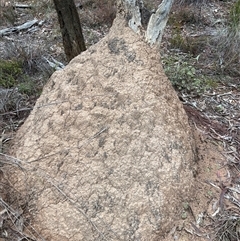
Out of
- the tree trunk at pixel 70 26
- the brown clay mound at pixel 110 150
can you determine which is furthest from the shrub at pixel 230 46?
the brown clay mound at pixel 110 150

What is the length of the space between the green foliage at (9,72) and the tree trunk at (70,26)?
537 millimetres

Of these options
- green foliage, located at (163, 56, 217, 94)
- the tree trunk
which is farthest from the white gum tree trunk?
the tree trunk

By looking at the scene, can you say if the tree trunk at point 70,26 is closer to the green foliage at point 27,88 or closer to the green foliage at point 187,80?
the green foliage at point 27,88

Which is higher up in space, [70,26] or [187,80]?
[70,26]

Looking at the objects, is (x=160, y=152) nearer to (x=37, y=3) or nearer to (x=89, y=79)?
(x=89, y=79)

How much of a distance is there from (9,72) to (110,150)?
2115 millimetres

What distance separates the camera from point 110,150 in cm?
220

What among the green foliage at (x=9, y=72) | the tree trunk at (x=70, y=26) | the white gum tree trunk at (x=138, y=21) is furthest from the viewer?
the green foliage at (x=9, y=72)

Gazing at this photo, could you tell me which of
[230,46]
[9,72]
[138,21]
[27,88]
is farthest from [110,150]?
[230,46]

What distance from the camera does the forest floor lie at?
2.30 meters

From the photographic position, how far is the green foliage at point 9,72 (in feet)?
12.0

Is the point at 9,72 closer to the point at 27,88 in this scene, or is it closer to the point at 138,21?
the point at 27,88

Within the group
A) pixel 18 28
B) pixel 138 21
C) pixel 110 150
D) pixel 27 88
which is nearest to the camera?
pixel 110 150

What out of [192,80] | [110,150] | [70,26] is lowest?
[192,80]
